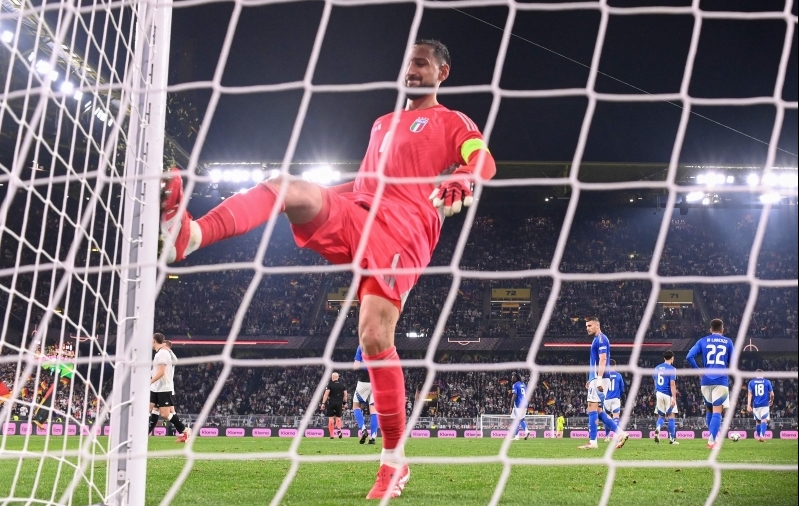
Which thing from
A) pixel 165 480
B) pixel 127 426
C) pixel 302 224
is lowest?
pixel 165 480

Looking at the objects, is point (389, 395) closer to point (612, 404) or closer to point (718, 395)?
point (718, 395)

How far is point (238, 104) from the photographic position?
18.5 m

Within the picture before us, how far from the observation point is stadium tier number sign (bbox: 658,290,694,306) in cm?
2627

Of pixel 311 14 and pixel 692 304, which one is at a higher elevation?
pixel 311 14

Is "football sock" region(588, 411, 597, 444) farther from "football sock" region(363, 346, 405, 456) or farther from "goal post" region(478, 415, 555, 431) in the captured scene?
"goal post" region(478, 415, 555, 431)

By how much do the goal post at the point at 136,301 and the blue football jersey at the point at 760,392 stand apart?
11.2 metres

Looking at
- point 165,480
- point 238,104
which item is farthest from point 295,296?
point 165,480

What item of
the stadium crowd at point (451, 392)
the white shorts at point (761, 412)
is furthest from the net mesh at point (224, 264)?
the stadium crowd at point (451, 392)

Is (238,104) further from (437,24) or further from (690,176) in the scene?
(690,176)

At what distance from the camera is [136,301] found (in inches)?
100

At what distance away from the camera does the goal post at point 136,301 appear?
247 cm

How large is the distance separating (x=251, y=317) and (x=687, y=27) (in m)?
16.5

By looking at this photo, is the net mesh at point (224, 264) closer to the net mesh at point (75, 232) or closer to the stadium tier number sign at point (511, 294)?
the net mesh at point (75, 232)

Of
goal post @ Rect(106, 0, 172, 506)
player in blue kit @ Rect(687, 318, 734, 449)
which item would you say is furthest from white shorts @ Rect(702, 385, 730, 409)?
goal post @ Rect(106, 0, 172, 506)
